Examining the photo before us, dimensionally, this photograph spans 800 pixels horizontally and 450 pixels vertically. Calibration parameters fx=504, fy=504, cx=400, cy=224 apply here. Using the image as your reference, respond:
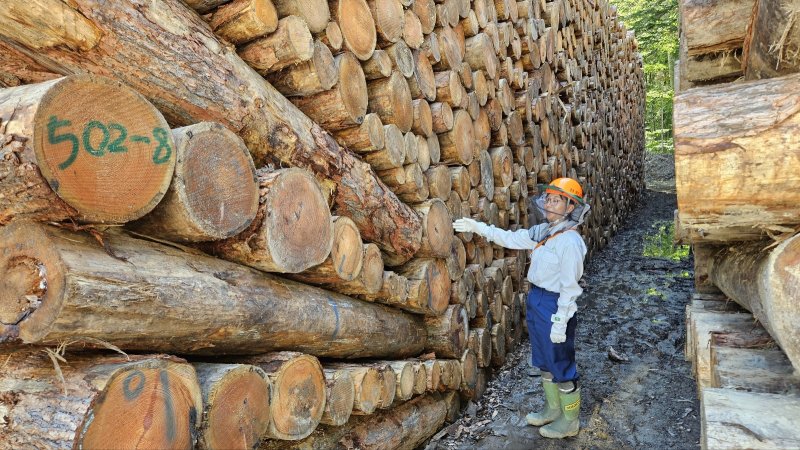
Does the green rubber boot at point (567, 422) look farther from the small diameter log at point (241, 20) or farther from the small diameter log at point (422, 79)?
the small diameter log at point (241, 20)

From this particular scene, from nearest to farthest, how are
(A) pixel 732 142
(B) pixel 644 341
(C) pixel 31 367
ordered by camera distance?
(C) pixel 31 367, (A) pixel 732 142, (B) pixel 644 341

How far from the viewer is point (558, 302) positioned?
360 cm

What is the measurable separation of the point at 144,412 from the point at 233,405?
39 centimetres

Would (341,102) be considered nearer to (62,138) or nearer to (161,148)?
(161,148)

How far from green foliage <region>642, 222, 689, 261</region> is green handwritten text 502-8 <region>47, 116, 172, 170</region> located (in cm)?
804

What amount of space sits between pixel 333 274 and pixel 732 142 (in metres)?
1.74

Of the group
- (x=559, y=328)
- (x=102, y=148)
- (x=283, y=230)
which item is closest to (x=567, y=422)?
(x=559, y=328)

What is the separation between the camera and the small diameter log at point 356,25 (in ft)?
8.87

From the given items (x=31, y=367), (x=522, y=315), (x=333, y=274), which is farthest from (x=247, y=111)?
(x=522, y=315)

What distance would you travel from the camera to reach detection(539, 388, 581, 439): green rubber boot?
3.60 m

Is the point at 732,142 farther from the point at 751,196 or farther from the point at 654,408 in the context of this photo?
the point at 654,408

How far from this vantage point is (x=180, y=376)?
5.41ft

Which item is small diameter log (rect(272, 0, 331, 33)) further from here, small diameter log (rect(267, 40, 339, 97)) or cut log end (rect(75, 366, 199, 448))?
cut log end (rect(75, 366, 199, 448))

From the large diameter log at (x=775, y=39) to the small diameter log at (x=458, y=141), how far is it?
196 cm
